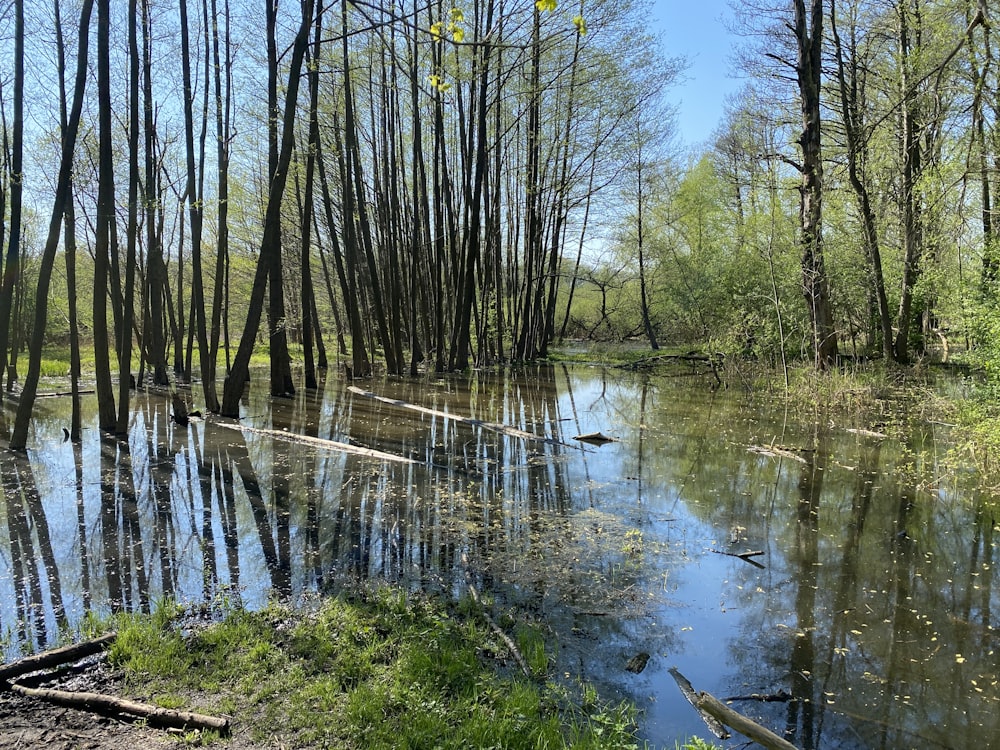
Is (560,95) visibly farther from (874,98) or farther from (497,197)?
(874,98)

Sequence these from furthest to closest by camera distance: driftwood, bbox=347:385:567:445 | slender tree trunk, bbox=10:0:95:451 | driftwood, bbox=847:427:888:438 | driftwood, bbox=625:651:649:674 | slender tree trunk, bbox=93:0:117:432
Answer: driftwood, bbox=347:385:567:445 < driftwood, bbox=847:427:888:438 < slender tree trunk, bbox=93:0:117:432 < slender tree trunk, bbox=10:0:95:451 < driftwood, bbox=625:651:649:674

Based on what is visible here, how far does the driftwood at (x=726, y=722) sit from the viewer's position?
2.70 m

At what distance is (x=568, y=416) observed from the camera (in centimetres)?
1197

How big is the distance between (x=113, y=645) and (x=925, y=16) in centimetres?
1592

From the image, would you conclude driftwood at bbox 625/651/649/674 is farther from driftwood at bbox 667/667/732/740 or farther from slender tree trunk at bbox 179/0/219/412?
slender tree trunk at bbox 179/0/219/412

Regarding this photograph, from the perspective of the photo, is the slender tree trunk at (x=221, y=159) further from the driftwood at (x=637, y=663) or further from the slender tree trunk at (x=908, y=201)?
the slender tree trunk at (x=908, y=201)

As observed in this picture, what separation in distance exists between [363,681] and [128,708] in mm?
986

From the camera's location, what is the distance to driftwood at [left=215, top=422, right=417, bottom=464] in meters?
8.05

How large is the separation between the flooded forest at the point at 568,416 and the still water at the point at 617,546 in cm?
3

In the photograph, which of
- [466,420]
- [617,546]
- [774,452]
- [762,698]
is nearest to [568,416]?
[466,420]

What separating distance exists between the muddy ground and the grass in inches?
6.2

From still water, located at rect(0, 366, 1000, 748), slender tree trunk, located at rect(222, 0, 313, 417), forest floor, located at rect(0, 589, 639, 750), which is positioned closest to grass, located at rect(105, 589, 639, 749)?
forest floor, located at rect(0, 589, 639, 750)

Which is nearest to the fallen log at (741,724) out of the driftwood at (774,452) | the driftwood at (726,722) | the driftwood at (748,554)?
the driftwood at (726,722)

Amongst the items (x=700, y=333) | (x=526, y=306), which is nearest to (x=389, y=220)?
(x=526, y=306)
